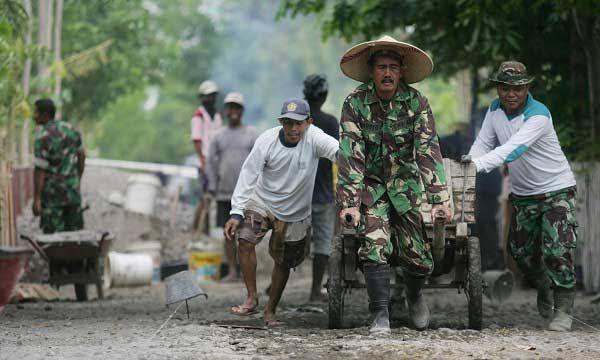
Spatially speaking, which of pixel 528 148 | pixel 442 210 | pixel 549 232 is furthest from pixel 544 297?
pixel 442 210

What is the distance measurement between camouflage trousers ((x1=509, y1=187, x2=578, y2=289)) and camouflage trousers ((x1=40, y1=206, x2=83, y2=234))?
582 cm

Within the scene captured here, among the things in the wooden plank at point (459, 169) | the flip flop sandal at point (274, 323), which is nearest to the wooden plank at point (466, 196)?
the wooden plank at point (459, 169)

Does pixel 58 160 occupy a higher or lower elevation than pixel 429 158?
higher

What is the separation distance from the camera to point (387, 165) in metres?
8.20

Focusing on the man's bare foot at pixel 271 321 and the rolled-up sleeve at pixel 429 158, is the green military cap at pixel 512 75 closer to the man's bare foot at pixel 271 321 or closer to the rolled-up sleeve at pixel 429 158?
the rolled-up sleeve at pixel 429 158

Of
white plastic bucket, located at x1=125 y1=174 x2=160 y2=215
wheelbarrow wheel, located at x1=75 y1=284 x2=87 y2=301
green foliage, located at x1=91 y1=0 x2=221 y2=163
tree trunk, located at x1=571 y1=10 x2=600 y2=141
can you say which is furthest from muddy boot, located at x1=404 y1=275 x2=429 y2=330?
green foliage, located at x1=91 y1=0 x2=221 y2=163

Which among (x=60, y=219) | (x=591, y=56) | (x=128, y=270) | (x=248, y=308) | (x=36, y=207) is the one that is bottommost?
(x=248, y=308)

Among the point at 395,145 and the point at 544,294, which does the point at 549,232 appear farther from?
the point at 395,145

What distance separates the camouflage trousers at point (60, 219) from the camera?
506 inches

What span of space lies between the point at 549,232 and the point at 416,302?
130 cm

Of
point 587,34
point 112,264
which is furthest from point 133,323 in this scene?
point 587,34

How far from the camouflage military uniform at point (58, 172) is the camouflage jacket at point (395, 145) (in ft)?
17.9

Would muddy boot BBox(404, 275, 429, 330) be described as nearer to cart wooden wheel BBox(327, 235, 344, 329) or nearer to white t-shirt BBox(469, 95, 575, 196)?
cart wooden wheel BBox(327, 235, 344, 329)

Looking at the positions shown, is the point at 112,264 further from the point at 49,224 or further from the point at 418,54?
the point at 418,54
